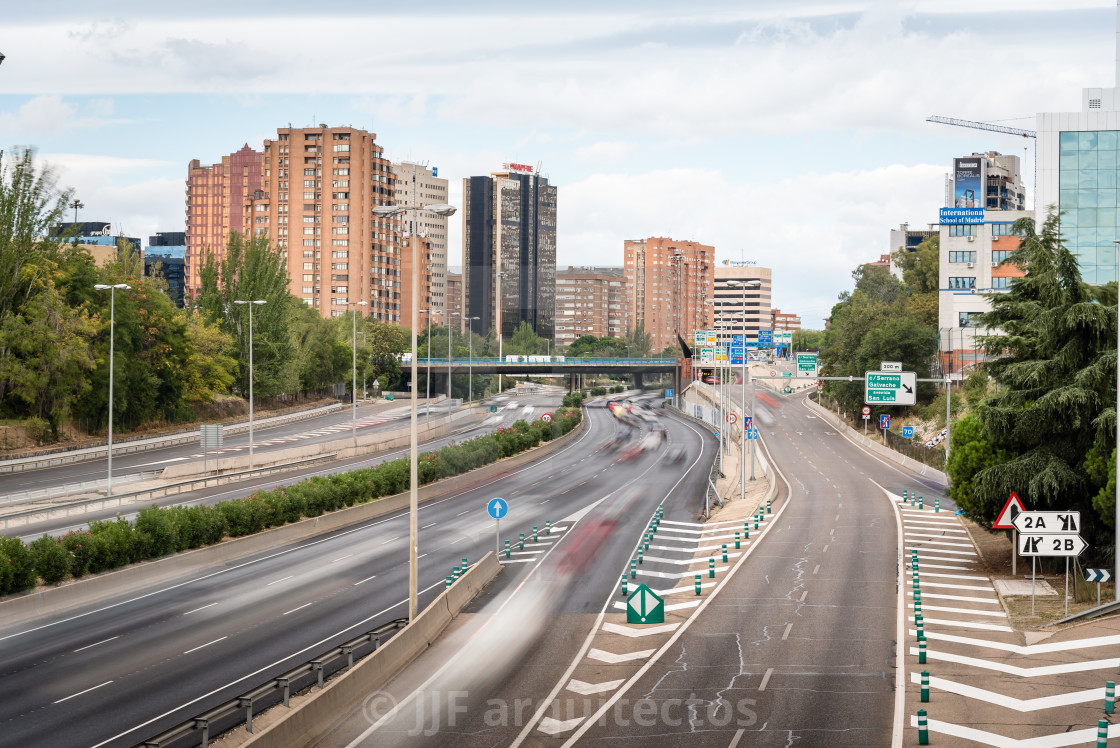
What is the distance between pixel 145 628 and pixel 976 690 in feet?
66.4

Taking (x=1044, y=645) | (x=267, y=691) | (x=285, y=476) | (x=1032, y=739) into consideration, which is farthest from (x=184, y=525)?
(x=1032, y=739)

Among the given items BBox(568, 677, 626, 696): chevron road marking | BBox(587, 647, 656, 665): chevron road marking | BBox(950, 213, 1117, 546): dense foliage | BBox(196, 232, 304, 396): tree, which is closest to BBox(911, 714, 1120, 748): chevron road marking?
BBox(568, 677, 626, 696): chevron road marking

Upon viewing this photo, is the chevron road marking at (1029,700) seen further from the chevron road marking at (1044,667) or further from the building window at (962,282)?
the building window at (962,282)

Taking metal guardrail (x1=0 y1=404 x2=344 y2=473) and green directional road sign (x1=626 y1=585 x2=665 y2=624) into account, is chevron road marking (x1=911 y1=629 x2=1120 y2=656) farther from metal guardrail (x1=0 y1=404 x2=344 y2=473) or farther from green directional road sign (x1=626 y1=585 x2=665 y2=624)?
metal guardrail (x1=0 y1=404 x2=344 y2=473)

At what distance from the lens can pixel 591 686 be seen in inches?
859

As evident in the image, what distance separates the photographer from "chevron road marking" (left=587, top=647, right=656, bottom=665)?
24089mm

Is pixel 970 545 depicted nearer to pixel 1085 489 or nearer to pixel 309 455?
pixel 1085 489

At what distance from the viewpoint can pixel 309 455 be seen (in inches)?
2746

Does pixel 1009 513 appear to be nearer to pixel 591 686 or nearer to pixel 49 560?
pixel 591 686

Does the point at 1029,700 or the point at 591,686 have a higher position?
the point at 1029,700

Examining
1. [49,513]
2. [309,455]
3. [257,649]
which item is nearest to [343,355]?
[309,455]

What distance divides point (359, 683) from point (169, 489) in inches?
1432

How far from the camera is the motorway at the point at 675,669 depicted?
1866cm

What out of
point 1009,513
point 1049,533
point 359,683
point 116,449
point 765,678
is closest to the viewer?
point 359,683
